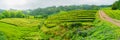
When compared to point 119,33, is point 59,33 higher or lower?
lower

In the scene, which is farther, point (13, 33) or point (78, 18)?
point (13, 33)

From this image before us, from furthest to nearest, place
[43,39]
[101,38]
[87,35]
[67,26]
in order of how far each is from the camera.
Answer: [43,39] → [67,26] → [87,35] → [101,38]

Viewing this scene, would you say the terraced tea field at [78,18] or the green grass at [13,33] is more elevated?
the terraced tea field at [78,18]

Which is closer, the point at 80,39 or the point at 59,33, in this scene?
the point at 80,39

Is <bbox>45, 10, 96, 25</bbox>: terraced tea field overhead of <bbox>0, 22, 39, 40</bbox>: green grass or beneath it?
overhead

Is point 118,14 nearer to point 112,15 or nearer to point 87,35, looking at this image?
point 112,15

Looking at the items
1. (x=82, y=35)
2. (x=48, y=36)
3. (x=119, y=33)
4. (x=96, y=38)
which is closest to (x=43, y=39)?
(x=48, y=36)

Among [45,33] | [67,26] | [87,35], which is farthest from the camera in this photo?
[45,33]

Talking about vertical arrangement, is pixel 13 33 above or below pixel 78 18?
below

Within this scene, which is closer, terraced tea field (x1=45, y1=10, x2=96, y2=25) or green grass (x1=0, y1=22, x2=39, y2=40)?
terraced tea field (x1=45, y1=10, x2=96, y2=25)

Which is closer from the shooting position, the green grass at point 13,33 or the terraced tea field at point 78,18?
the terraced tea field at point 78,18
